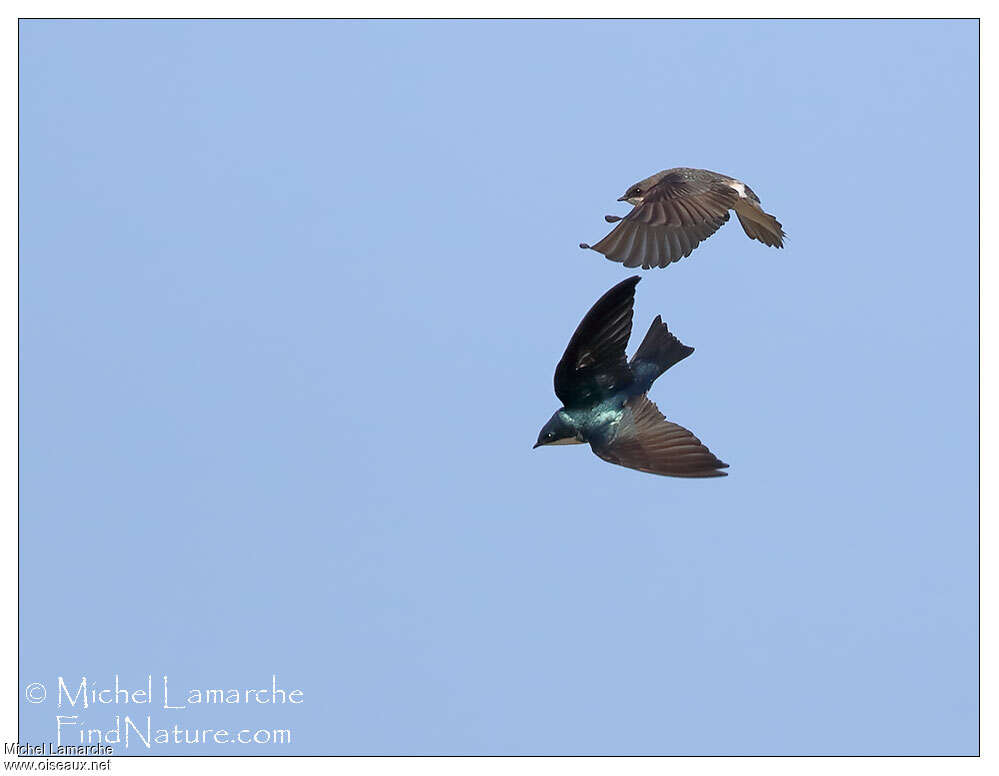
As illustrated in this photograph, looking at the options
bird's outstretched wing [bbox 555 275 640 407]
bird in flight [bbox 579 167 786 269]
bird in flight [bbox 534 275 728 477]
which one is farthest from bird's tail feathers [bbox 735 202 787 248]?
bird's outstretched wing [bbox 555 275 640 407]

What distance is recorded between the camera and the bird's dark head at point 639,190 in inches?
574

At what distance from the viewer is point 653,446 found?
13.1m

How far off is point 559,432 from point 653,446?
774 mm

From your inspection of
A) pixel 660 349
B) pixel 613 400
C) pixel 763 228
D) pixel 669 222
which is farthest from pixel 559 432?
pixel 763 228

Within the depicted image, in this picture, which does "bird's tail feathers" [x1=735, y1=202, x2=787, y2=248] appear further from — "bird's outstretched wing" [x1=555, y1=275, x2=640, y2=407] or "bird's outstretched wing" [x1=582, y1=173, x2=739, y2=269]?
"bird's outstretched wing" [x1=555, y1=275, x2=640, y2=407]

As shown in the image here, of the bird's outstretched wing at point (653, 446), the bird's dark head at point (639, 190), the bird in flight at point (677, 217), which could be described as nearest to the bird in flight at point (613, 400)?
the bird's outstretched wing at point (653, 446)

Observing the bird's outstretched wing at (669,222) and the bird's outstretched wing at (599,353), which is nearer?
the bird's outstretched wing at (599,353)

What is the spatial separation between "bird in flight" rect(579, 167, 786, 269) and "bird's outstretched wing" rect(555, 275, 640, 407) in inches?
17.9

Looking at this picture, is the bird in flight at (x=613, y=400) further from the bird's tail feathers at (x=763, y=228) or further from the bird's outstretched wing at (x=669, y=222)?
the bird's tail feathers at (x=763, y=228)
